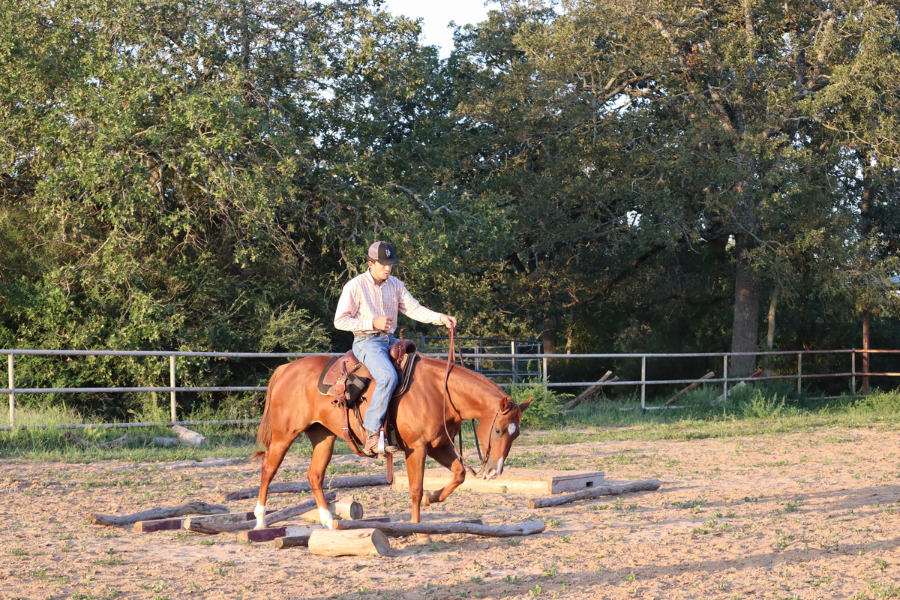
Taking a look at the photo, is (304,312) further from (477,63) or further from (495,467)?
(477,63)

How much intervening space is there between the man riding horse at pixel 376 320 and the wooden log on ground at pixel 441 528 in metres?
0.55

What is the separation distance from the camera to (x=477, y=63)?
28.5m

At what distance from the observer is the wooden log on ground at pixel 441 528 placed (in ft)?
21.9

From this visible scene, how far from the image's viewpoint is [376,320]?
704 centimetres

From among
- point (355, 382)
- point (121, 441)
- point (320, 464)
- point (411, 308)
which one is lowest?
point (121, 441)

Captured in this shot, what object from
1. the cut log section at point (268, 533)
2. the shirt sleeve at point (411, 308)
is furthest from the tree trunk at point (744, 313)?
the cut log section at point (268, 533)

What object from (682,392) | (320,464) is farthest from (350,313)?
(682,392)

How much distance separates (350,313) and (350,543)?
177cm

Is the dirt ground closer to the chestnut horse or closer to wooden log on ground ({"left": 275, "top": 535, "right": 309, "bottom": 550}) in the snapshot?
wooden log on ground ({"left": 275, "top": 535, "right": 309, "bottom": 550})

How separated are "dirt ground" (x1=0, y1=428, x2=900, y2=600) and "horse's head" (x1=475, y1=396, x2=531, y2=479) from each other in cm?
60

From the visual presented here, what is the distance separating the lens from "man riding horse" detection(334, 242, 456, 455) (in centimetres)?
686

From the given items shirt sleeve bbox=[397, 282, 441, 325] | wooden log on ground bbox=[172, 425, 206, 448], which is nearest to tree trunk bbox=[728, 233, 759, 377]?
wooden log on ground bbox=[172, 425, 206, 448]

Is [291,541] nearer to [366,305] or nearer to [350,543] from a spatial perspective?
[350,543]

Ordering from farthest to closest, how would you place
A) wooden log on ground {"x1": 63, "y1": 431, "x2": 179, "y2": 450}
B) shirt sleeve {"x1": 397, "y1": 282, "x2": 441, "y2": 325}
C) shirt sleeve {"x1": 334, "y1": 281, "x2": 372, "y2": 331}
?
wooden log on ground {"x1": 63, "y1": 431, "x2": 179, "y2": 450}, shirt sleeve {"x1": 397, "y1": 282, "x2": 441, "y2": 325}, shirt sleeve {"x1": 334, "y1": 281, "x2": 372, "y2": 331}
